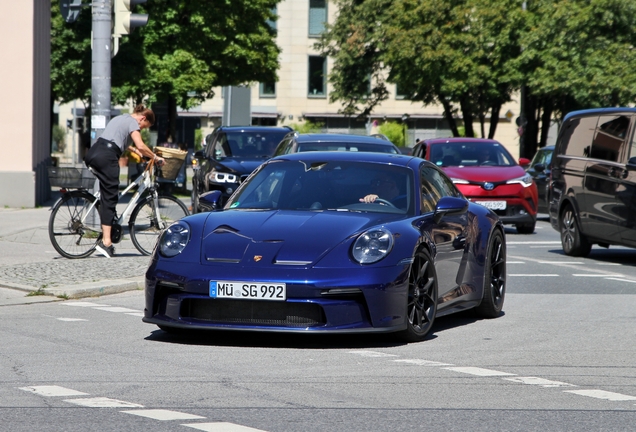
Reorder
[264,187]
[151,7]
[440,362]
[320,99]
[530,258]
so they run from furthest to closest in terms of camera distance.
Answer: [320,99]
[151,7]
[530,258]
[264,187]
[440,362]

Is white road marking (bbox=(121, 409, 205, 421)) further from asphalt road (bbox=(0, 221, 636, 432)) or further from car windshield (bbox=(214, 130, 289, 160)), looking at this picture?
car windshield (bbox=(214, 130, 289, 160))

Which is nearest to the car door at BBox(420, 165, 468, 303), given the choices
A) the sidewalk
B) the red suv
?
the sidewalk

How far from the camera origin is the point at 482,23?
47.1 metres

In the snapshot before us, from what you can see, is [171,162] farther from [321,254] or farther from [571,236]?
[321,254]

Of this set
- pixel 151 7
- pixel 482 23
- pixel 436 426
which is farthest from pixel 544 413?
pixel 482 23

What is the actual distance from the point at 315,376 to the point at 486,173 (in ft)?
46.6

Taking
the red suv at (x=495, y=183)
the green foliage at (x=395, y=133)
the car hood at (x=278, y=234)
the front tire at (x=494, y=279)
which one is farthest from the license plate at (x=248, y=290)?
the green foliage at (x=395, y=133)

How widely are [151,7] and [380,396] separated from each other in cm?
2989

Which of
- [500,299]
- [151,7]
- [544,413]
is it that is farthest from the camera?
[151,7]

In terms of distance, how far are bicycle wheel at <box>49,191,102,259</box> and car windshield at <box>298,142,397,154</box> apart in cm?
406

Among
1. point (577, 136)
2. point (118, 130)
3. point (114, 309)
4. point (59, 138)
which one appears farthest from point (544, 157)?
point (59, 138)

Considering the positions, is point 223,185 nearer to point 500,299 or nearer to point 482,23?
point 500,299

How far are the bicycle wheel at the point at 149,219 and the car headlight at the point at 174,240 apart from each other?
17.8ft

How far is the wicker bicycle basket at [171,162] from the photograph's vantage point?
1478 cm
